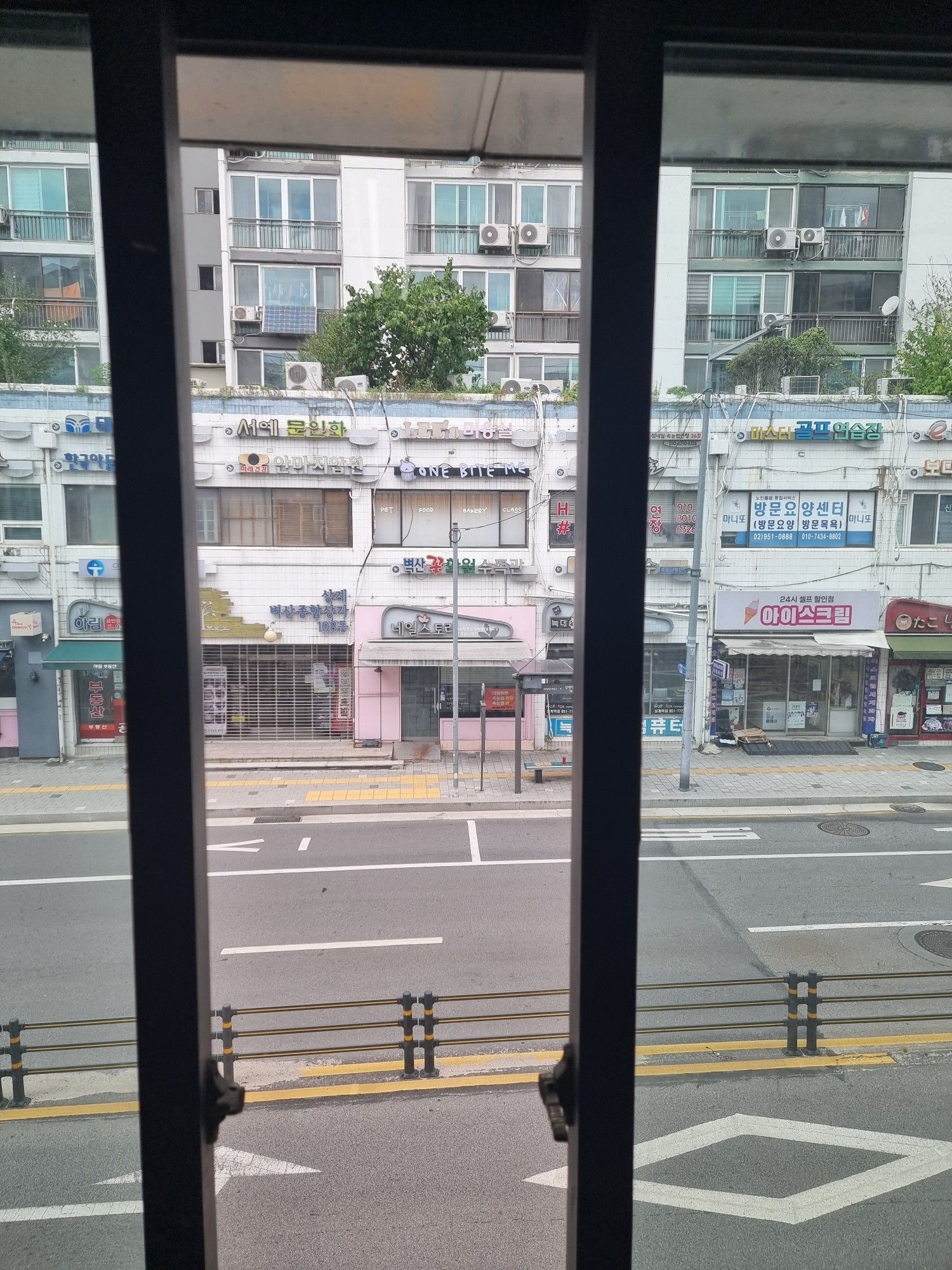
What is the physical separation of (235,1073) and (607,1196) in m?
4.90

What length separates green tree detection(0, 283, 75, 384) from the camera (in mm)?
1479

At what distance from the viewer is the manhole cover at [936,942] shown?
4.29 metres

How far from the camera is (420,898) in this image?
8414mm

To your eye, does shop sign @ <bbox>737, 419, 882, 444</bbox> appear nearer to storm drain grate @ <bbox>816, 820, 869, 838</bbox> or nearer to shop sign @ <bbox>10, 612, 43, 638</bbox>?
shop sign @ <bbox>10, 612, 43, 638</bbox>

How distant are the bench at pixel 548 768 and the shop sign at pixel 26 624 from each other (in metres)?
10.3

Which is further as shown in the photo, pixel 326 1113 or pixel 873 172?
pixel 326 1113

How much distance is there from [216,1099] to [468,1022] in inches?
203

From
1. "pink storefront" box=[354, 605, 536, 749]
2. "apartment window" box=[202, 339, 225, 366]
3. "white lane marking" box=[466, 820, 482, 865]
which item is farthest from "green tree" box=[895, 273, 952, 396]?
"apartment window" box=[202, 339, 225, 366]

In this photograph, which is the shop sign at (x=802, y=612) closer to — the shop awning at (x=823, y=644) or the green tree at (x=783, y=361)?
the shop awning at (x=823, y=644)

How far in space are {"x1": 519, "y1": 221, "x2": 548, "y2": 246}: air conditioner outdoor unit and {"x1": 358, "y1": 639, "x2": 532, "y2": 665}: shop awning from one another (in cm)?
791

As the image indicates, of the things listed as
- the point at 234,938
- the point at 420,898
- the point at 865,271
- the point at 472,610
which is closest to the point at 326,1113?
the point at 234,938

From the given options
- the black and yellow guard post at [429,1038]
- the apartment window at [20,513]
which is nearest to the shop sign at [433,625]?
the black and yellow guard post at [429,1038]

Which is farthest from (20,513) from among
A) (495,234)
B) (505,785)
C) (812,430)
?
(495,234)

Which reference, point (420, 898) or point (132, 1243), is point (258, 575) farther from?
point (132, 1243)
